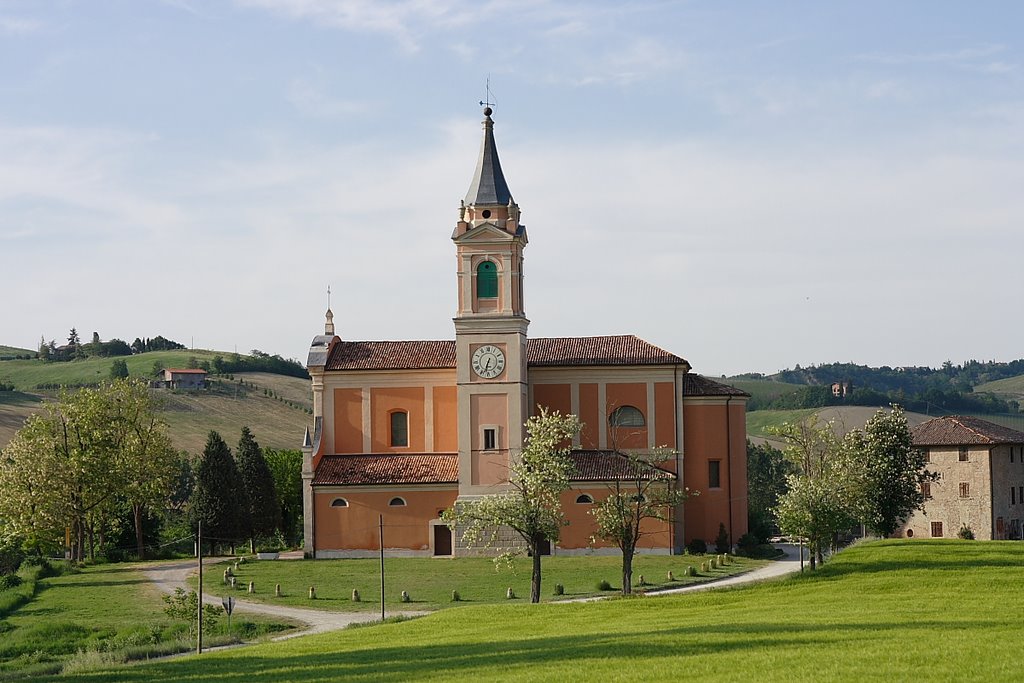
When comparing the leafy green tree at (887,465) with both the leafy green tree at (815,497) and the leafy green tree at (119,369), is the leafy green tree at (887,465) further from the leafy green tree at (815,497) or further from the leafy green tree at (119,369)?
the leafy green tree at (119,369)

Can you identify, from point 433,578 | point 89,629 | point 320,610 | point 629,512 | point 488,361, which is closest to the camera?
point 89,629

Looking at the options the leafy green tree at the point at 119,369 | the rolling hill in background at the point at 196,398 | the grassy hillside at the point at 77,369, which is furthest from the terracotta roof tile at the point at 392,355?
the leafy green tree at the point at 119,369

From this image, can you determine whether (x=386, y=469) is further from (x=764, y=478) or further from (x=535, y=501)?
(x=764, y=478)

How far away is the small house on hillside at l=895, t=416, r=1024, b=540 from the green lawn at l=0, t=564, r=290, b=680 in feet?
141

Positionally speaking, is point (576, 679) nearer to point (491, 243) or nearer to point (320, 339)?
point (491, 243)

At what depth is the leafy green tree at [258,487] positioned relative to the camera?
79.0m

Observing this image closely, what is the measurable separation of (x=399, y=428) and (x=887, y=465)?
Answer: 76.4ft

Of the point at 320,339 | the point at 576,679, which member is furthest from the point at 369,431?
the point at 576,679

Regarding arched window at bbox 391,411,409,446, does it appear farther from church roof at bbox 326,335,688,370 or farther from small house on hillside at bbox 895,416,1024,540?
small house on hillside at bbox 895,416,1024,540

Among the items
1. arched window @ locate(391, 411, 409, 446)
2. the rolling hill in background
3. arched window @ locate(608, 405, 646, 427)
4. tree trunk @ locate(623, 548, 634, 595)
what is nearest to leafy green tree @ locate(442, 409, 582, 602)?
tree trunk @ locate(623, 548, 634, 595)

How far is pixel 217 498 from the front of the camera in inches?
2899

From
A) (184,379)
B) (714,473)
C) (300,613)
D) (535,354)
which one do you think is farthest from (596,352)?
(184,379)

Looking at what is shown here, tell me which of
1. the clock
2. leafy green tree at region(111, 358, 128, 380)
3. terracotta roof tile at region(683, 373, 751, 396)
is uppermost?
leafy green tree at region(111, 358, 128, 380)

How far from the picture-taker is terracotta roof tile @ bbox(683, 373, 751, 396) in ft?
221
